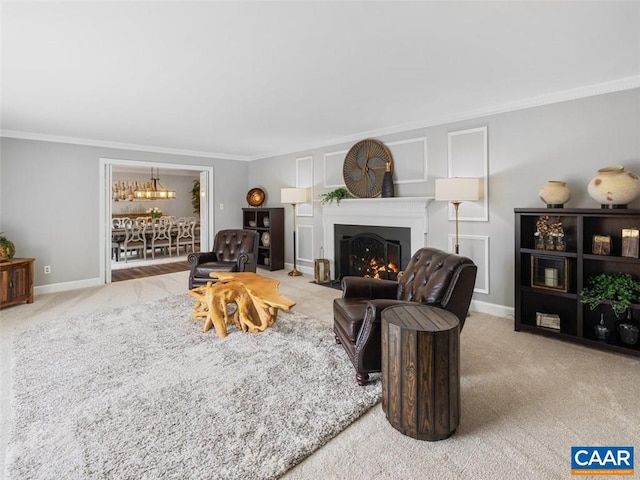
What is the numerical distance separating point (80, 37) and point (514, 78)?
10.6ft

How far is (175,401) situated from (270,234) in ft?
14.2

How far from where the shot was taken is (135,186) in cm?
1069

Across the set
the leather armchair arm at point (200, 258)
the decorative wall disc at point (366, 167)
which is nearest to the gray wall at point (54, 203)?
the leather armchair arm at point (200, 258)

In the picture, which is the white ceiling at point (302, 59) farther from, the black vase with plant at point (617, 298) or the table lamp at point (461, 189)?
the black vase with plant at point (617, 298)

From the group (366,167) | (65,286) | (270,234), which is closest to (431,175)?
(366,167)

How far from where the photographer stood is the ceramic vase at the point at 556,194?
3105 millimetres

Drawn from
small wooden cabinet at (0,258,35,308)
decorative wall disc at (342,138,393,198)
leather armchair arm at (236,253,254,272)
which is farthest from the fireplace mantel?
small wooden cabinet at (0,258,35,308)

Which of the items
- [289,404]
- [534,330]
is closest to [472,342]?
[534,330]

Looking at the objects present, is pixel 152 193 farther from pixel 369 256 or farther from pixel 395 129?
pixel 395 129

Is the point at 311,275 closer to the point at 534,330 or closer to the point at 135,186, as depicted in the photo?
the point at 534,330

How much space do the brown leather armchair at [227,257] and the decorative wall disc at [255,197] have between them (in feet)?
5.30

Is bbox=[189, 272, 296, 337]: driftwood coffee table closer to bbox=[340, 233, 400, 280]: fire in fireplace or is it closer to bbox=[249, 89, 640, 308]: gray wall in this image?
bbox=[340, 233, 400, 280]: fire in fireplace

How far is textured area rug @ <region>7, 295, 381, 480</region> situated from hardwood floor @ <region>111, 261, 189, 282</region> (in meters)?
2.87

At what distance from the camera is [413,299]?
8.59 ft
